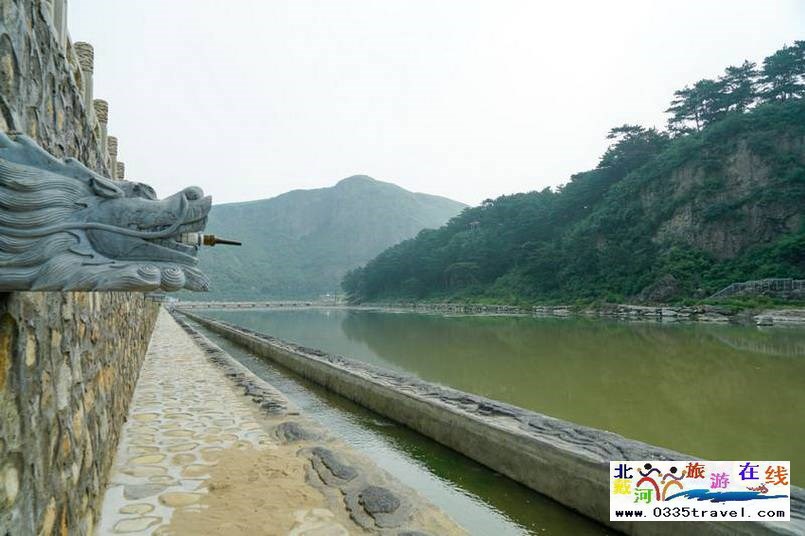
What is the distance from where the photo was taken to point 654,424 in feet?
24.5

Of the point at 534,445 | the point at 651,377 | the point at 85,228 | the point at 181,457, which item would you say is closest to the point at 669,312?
the point at 651,377

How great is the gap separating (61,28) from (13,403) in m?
2.02

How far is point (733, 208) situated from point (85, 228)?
133 feet

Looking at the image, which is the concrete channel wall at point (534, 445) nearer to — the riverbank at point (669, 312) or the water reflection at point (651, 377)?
the water reflection at point (651, 377)

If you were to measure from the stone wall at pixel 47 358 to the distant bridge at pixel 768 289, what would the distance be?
32.2 m

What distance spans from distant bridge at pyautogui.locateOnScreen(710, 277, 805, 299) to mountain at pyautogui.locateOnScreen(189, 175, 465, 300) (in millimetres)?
88917

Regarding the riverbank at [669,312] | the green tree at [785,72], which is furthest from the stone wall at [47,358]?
the green tree at [785,72]

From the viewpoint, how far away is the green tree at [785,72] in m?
38.9

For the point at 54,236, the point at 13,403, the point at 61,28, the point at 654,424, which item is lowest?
the point at 654,424

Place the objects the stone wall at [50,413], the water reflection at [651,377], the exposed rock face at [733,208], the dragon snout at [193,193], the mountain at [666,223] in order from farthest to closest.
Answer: the exposed rock face at [733,208]
the mountain at [666,223]
the water reflection at [651,377]
the dragon snout at [193,193]
the stone wall at [50,413]

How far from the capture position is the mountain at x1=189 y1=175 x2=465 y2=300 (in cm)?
11738

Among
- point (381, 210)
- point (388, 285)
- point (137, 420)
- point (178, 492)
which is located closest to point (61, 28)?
point (178, 492)

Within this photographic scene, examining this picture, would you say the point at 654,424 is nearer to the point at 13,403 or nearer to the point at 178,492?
the point at 178,492

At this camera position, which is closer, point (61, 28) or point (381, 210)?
point (61, 28)
